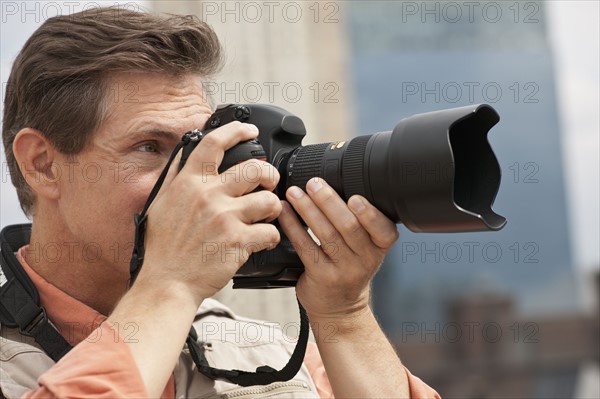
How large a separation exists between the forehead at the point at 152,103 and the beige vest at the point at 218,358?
0.45 meters

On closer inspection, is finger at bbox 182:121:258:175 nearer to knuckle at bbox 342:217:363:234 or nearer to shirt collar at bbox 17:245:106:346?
knuckle at bbox 342:217:363:234

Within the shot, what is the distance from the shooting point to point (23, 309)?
179cm

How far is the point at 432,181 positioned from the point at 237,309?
130 inches

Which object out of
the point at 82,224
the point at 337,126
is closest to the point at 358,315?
the point at 82,224

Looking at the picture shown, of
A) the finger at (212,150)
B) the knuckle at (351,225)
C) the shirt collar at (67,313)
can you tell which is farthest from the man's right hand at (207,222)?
the shirt collar at (67,313)

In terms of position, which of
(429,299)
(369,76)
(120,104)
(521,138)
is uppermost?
(120,104)

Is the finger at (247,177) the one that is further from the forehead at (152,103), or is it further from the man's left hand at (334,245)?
the forehead at (152,103)

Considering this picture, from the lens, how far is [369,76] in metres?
16.0

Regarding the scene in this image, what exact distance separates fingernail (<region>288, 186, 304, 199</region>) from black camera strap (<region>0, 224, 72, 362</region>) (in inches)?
20.4

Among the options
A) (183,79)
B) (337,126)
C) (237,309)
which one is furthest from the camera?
(337,126)

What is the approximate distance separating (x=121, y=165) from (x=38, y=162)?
0.78 ft

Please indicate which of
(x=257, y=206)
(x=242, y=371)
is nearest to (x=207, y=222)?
(x=257, y=206)

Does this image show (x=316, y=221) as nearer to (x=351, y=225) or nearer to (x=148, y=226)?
(x=351, y=225)

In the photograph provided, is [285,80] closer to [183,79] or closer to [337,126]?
[183,79]
